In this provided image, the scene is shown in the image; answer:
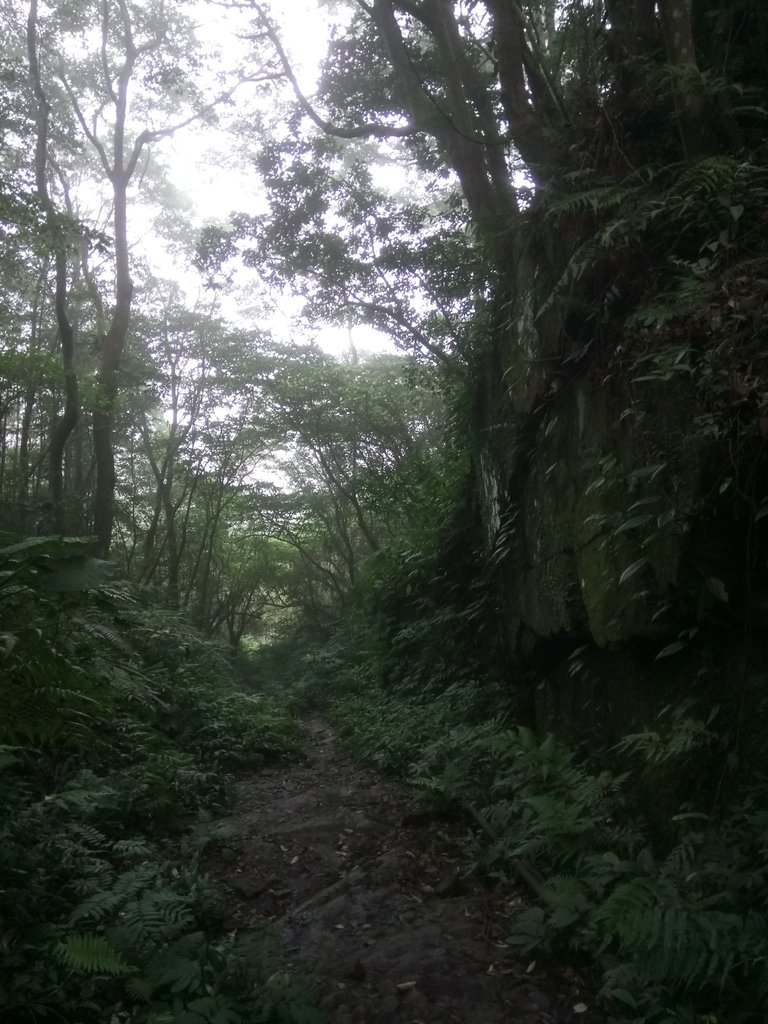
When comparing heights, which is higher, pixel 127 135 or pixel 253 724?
pixel 127 135

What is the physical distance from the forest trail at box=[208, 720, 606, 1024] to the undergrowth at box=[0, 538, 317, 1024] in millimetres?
312

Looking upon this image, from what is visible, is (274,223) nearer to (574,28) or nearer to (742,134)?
(574,28)

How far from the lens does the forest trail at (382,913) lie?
134 inches

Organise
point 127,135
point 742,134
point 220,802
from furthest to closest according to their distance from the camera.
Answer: point 127,135 < point 220,802 < point 742,134

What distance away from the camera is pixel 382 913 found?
4.34 m

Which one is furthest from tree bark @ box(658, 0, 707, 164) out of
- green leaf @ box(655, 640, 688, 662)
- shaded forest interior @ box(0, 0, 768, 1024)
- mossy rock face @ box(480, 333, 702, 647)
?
green leaf @ box(655, 640, 688, 662)

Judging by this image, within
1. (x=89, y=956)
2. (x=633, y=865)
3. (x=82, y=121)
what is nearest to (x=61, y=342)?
(x=82, y=121)

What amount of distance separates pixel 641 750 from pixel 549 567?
164 centimetres

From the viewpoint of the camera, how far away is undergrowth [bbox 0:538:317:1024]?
314cm

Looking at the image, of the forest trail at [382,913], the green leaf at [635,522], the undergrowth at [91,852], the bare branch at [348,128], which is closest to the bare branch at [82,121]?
the bare branch at [348,128]

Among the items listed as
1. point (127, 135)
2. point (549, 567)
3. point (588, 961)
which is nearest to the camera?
point (588, 961)

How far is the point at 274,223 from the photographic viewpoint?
47.3ft

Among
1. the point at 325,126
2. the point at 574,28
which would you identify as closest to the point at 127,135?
the point at 325,126

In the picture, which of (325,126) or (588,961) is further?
(325,126)
